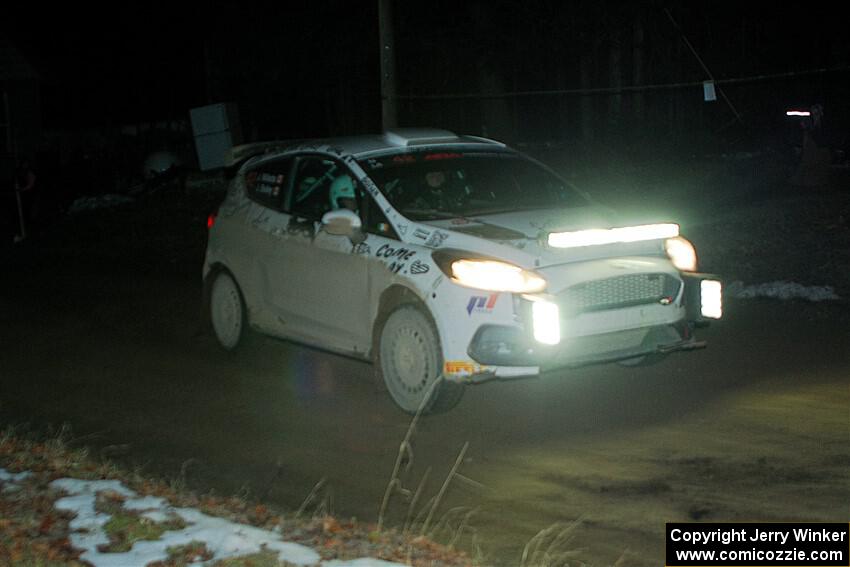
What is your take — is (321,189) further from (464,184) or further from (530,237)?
(530,237)

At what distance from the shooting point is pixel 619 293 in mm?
8508

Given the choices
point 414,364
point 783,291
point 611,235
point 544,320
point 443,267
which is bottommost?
point 783,291

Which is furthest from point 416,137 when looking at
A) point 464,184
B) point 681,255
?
point 681,255

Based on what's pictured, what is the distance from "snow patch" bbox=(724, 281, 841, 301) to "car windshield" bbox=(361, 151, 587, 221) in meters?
3.04

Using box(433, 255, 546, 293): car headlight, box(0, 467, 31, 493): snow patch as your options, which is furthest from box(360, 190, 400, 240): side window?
box(0, 467, 31, 493): snow patch

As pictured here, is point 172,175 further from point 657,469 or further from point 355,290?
point 657,469

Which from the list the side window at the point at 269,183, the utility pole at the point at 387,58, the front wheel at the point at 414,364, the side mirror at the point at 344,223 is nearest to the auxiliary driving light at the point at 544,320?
the front wheel at the point at 414,364

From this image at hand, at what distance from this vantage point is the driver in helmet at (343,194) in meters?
9.52

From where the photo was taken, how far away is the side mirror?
9117 mm

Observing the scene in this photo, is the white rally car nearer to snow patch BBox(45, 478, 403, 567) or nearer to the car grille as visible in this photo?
the car grille

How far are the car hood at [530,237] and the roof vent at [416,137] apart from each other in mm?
1027

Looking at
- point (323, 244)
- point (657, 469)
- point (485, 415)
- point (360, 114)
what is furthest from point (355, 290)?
point (360, 114)

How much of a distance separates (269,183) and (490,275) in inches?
116

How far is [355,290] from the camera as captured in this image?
923 cm
